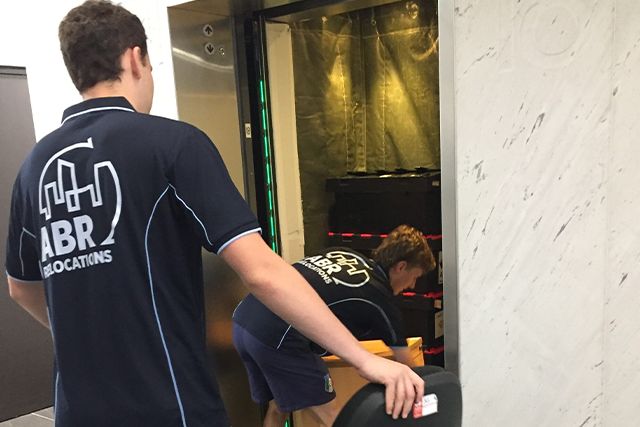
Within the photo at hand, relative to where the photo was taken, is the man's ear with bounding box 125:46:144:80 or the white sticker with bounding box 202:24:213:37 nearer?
the man's ear with bounding box 125:46:144:80

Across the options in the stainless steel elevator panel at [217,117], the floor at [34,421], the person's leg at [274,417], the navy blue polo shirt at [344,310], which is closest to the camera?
the navy blue polo shirt at [344,310]

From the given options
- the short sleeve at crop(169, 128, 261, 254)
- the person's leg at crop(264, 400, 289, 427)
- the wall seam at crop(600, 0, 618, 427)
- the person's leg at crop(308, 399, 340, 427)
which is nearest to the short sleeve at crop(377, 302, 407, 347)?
the person's leg at crop(308, 399, 340, 427)

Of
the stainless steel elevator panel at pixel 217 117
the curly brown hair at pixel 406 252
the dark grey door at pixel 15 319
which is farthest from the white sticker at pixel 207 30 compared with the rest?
the dark grey door at pixel 15 319

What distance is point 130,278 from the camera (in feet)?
3.42

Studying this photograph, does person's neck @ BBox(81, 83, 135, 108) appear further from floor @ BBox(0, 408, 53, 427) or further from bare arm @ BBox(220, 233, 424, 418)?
floor @ BBox(0, 408, 53, 427)

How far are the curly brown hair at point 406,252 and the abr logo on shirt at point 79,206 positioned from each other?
1241 millimetres

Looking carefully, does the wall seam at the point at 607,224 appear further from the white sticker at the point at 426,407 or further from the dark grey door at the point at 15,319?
the dark grey door at the point at 15,319

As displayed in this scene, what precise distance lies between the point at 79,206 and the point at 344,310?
1082 mm

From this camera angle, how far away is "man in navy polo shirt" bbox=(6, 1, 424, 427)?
102cm

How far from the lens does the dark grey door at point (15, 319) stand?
3.33m

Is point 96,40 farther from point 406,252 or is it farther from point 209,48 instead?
point 406,252

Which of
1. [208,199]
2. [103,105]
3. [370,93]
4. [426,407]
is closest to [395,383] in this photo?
[426,407]

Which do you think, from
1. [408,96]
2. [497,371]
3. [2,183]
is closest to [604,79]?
[497,371]

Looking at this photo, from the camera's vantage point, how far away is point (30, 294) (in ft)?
4.41
